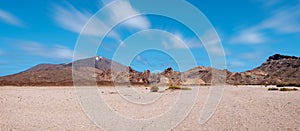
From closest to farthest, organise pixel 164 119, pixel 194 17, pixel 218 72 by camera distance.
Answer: pixel 164 119 < pixel 194 17 < pixel 218 72

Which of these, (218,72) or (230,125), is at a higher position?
(218,72)

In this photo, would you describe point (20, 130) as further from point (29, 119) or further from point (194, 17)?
point (194, 17)

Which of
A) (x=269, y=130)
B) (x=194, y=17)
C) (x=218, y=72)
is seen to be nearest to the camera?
(x=269, y=130)

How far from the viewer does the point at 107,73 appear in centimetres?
9644

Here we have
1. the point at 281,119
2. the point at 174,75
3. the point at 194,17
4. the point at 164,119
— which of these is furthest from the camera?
the point at 174,75

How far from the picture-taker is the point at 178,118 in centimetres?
1184

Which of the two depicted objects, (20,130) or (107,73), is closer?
(20,130)

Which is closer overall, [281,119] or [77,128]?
[77,128]

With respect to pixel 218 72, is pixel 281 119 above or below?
below

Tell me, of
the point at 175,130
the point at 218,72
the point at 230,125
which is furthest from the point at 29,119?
the point at 218,72

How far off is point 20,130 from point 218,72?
86847 mm

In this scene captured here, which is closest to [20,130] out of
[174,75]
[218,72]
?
[174,75]

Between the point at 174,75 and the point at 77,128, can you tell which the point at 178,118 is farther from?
the point at 174,75

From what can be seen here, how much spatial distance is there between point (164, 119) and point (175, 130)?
242 cm
